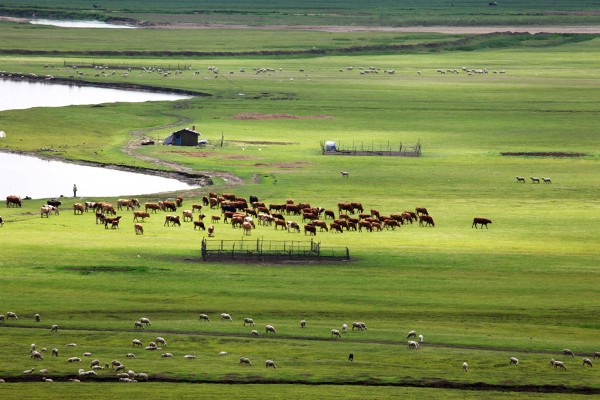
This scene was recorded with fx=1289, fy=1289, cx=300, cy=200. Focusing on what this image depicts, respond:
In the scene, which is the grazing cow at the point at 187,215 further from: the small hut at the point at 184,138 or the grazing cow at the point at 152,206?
the small hut at the point at 184,138

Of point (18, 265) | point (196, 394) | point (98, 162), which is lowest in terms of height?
point (196, 394)

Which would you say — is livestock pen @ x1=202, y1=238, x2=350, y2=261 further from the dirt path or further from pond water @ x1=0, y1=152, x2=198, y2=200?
pond water @ x1=0, y1=152, x2=198, y2=200

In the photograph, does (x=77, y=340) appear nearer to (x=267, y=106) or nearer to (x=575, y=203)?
(x=575, y=203)

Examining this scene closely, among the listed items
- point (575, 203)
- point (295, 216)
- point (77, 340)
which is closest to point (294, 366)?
point (77, 340)

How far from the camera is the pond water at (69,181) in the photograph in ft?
304

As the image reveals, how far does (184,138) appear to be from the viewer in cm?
11312

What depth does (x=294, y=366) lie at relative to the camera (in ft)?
162

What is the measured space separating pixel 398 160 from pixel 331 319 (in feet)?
171

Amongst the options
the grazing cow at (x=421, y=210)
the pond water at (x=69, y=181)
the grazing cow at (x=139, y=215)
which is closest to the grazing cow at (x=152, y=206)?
the grazing cow at (x=139, y=215)

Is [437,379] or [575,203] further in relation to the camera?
[575,203]

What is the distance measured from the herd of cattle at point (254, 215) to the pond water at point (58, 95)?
57705 millimetres

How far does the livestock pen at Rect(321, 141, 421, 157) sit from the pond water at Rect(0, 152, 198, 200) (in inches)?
748

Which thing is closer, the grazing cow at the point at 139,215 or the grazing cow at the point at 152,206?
the grazing cow at the point at 139,215

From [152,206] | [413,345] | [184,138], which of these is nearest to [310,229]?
[152,206]
